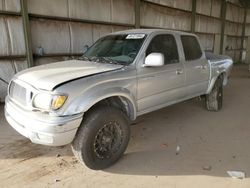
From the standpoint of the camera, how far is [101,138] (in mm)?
3041

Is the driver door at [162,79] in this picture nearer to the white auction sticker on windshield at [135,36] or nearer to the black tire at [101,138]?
the white auction sticker on windshield at [135,36]

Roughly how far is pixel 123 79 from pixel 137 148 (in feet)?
3.84

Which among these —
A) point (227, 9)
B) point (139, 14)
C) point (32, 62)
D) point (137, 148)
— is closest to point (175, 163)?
point (137, 148)

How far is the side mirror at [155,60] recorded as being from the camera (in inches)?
130

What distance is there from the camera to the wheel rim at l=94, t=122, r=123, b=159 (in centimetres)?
301

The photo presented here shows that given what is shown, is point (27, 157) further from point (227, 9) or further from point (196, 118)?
point (227, 9)

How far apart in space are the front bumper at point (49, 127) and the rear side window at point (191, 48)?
8.70ft

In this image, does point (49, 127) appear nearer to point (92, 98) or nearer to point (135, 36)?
point (92, 98)

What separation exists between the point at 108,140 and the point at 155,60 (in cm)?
126

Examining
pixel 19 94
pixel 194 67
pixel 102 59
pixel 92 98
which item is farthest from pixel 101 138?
pixel 194 67

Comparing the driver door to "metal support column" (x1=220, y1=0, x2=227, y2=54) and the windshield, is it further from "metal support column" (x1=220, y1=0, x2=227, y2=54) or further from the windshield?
"metal support column" (x1=220, y1=0, x2=227, y2=54)

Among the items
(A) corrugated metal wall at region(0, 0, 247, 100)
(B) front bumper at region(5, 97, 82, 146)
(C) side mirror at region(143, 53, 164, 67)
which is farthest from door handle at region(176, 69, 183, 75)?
(A) corrugated metal wall at region(0, 0, 247, 100)

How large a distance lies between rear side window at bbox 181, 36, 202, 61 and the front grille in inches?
113

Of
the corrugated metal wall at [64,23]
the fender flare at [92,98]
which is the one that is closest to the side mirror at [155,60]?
the fender flare at [92,98]
